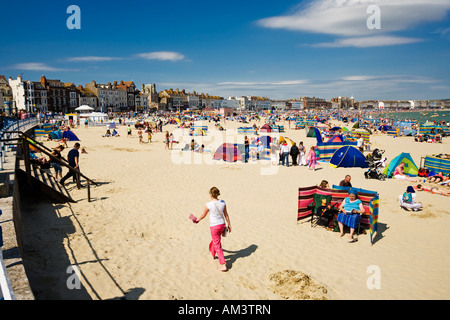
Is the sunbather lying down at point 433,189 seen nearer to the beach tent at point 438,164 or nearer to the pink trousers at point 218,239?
the beach tent at point 438,164

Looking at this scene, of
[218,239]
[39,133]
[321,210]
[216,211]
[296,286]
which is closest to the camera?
[296,286]

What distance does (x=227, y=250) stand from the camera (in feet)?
19.8

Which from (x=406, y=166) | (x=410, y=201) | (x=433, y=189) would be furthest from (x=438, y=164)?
(x=410, y=201)

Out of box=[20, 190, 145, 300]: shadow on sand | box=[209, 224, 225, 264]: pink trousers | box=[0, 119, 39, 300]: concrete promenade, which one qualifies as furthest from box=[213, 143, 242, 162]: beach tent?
box=[209, 224, 225, 264]: pink trousers

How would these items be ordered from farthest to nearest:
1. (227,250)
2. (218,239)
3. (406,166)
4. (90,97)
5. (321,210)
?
(90,97) → (406,166) → (321,210) → (227,250) → (218,239)

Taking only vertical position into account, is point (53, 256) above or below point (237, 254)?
above

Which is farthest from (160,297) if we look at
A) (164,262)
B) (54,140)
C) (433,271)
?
(54,140)

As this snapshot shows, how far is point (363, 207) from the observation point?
704 cm

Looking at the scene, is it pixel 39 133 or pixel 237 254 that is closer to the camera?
pixel 237 254

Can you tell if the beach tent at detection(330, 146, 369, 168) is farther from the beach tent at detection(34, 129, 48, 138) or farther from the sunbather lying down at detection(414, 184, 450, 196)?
the beach tent at detection(34, 129, 48, 138)

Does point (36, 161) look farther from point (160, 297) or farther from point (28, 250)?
point (160, 297)

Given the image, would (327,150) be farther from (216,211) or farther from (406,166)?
(216,211)

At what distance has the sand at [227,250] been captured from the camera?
465cm

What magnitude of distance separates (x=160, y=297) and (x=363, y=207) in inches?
208
